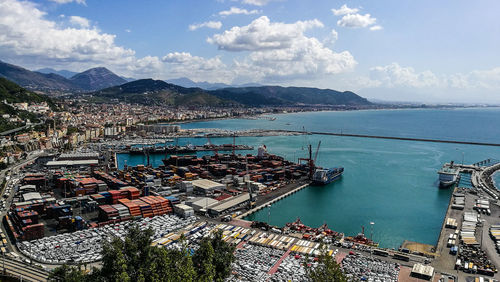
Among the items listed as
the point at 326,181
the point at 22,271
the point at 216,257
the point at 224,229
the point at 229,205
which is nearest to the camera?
the point at 216,257

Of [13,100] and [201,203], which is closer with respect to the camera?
[201,203]

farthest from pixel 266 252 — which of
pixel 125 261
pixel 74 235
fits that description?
pixel 74 235

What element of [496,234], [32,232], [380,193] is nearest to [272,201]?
[380,193]

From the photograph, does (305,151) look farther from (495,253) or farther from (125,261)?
(125,261)

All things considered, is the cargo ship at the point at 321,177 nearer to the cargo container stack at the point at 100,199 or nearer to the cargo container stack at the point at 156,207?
the cargo container stack at the point at 156,207

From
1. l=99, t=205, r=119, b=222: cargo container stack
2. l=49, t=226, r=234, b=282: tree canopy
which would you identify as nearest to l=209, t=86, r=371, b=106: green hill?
l=99, t=205, r=119, b=222: cargo container stack

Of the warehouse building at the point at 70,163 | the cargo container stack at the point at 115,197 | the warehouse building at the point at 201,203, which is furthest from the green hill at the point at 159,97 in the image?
the warehouse building at the point at 201,203

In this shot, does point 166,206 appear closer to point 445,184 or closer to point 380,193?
point 380,193
